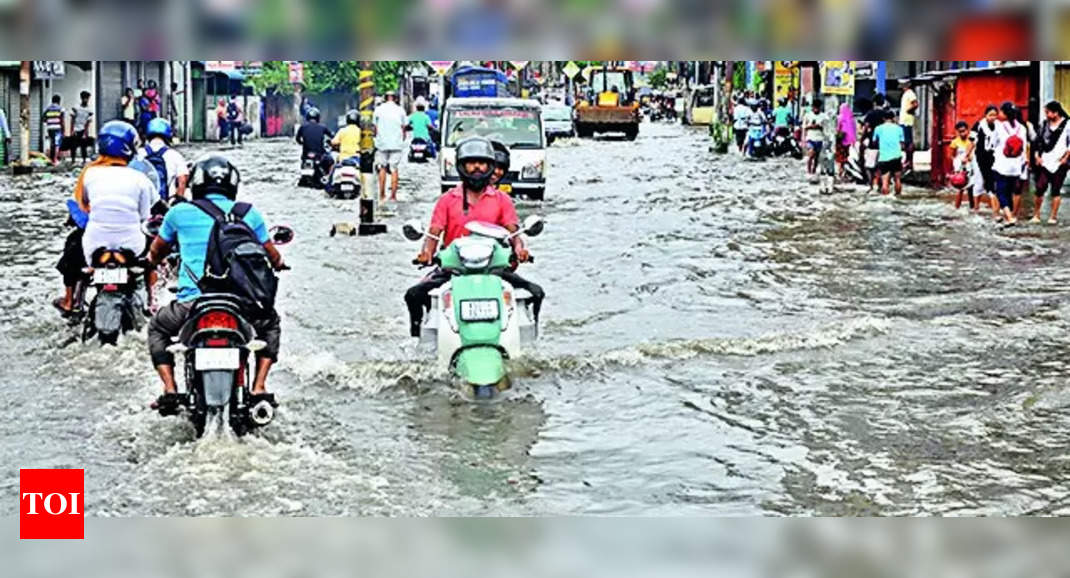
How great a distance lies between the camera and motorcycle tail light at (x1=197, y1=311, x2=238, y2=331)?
6852mm

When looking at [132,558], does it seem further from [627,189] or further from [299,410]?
[627,189]

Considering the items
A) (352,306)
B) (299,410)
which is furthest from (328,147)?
(299,410)

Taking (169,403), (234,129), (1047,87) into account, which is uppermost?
(234,129)

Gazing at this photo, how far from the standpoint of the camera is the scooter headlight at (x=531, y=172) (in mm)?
23188

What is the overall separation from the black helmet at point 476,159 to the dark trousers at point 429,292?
1.79 feet

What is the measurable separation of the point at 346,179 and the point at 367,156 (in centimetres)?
496

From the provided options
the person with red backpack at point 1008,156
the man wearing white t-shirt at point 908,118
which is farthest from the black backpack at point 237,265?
the man wearing white t-shirt at point 908,118

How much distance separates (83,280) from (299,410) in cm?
324

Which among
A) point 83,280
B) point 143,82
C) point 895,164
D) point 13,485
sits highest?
point 143,82

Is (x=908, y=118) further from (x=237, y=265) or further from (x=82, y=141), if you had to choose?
(x=237, y=265)

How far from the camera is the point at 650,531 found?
4098 mm

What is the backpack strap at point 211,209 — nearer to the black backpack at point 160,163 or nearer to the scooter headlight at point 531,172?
the black backpack at point 160,163

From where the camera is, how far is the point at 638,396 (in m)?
8.83

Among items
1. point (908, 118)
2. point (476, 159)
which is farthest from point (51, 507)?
point (908, 118)
